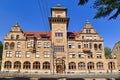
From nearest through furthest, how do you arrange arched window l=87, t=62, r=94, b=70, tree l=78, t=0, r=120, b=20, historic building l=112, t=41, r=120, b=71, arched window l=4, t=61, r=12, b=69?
tree l=78, t=0, r=120, b=20 < arched window l=4, t=61, r=12, b=69 < arched window l=87, t=62, r=94, b=70 < historic building l=112, t=41, r=120, b=71

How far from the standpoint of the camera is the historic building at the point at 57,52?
58250 mm

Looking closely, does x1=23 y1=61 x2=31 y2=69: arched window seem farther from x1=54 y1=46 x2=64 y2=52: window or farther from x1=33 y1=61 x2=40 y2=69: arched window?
x1=54 y1=46 x2=64 y2=52: window

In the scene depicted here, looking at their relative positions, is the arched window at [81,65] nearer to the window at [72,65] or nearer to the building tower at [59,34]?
the window at [72,65]

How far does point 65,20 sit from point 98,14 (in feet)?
159

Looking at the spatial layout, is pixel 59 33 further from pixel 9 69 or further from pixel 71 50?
pixel 9 69

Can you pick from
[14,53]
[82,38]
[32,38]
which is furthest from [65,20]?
[14,53]

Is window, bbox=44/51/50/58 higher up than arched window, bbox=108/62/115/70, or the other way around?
window, bbox=44/51/50/58

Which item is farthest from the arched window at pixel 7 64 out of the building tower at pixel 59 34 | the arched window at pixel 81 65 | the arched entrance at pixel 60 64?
the arched window at pixel 81 65

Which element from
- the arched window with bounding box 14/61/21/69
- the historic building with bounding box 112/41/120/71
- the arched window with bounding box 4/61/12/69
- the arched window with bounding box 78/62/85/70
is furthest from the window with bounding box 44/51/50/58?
the historic building with bounding box 112/41/120/71

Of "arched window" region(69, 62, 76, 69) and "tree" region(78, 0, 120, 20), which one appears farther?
"arched window" region(69, 62, 76, 69)

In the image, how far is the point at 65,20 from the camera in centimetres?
6181

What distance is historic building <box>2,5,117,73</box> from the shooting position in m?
58.2

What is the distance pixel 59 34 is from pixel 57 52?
6.02 metres

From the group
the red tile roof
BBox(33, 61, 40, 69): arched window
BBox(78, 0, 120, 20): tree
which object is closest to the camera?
BBox(78, 0, 120, 20): tree
